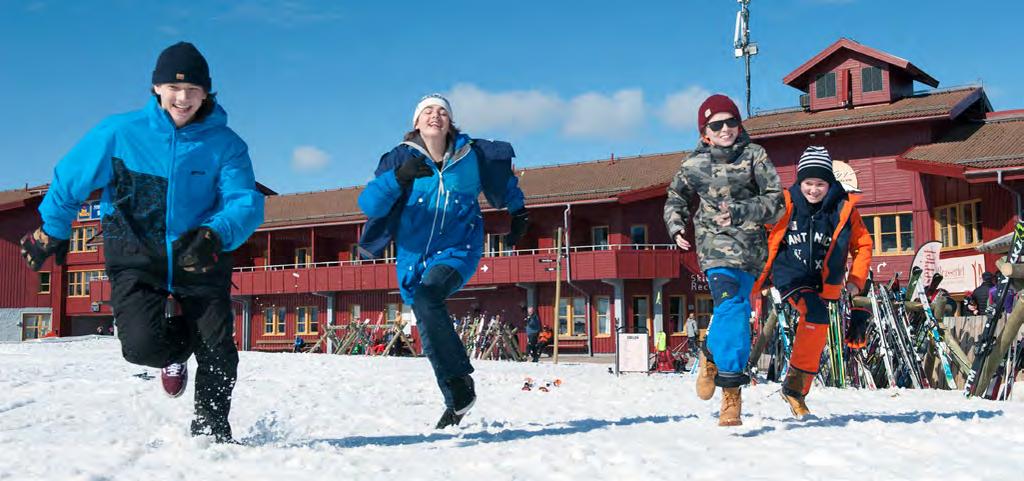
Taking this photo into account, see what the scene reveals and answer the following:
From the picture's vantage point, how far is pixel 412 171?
4.66 m

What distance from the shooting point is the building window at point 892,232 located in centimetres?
2791

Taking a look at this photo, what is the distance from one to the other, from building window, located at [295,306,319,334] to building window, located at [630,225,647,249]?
14126 millimetres

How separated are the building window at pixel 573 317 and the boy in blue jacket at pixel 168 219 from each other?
29.3m

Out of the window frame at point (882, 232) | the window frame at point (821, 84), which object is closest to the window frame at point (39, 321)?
the window frame at point (821, 84)

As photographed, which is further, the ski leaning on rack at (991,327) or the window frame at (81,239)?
the window frame at (81,239)

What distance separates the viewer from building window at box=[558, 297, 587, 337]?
109ft

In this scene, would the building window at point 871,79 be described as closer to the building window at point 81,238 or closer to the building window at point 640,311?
the building window at point 640,311

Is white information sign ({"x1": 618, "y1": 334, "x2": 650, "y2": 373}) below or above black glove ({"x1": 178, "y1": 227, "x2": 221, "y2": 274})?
below

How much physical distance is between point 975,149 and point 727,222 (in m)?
23.5

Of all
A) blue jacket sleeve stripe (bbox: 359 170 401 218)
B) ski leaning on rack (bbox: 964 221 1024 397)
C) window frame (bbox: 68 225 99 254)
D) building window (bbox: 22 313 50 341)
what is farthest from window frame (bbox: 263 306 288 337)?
blue jacket sleeve stripe (bbox: 359 170 401 218)

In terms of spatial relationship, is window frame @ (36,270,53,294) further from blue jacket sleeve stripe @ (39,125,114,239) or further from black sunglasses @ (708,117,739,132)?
black sunglasses @ (708,117,739,132)

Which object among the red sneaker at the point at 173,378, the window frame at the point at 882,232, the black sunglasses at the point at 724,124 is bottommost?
the red sneaker at the point at 173,378

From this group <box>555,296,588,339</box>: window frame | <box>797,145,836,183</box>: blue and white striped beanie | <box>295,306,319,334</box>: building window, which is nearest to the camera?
<box>797,145,836,183</box>: blue and white striped beanie

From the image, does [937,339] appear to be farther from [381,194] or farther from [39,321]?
[39,321]
